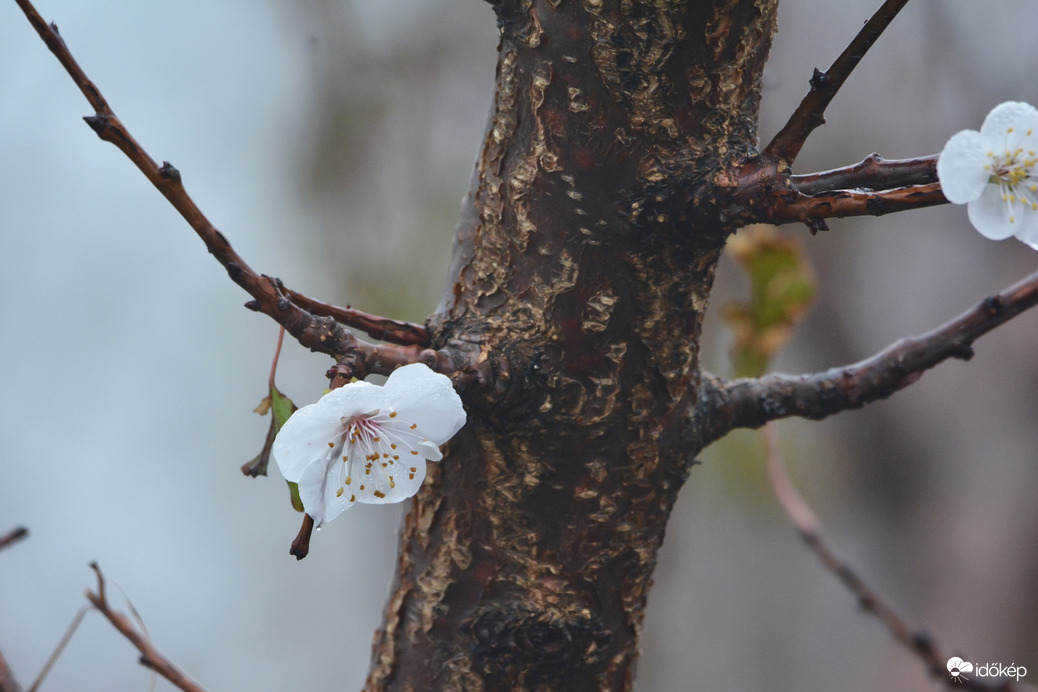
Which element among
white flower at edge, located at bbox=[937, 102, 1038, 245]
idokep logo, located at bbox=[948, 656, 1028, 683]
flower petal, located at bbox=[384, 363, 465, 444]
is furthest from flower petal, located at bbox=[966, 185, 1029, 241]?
idokep logo, located at bbox=[948, 656, 1028, 683]

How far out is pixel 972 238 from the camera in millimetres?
1796

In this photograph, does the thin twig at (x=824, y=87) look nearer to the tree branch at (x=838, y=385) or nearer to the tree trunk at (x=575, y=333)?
the tree trunk at (x=575, y=333)

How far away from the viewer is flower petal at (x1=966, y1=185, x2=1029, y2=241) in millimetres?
383

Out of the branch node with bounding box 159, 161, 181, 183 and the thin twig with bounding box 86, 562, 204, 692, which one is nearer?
the branch node with bounding box 159, 161, 181, 183

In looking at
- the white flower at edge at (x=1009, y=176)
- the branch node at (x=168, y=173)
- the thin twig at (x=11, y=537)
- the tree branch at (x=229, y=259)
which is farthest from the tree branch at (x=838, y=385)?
the thin twig at (x=11, y=537)

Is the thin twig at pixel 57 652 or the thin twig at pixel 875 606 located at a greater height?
the thin twig at pixel 875 606

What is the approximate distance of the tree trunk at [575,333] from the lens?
17.6 inches

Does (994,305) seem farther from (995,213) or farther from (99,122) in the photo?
(99,122)

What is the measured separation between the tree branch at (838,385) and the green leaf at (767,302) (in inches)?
10.3

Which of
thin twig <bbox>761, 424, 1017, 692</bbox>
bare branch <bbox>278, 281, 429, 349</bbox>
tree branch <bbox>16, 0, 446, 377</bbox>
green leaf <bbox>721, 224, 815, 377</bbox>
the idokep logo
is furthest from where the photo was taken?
the idokep logo

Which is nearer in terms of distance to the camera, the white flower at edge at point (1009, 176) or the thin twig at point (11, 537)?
the white flower at edge at point (1009, 176)

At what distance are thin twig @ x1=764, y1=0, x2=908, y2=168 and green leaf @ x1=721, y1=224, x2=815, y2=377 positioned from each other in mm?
451

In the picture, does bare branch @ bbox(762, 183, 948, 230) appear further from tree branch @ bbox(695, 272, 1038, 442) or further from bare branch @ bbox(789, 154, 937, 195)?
tree branch @ bbox(695, 272, 1038, 442)

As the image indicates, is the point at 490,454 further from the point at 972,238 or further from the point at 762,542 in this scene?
the point at 762,542
